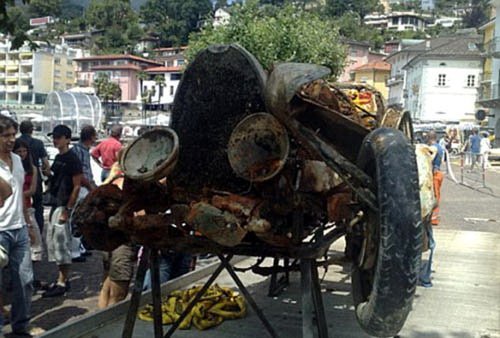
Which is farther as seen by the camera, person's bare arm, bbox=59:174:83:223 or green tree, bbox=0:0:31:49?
green tree, bbox=0:0:31:49

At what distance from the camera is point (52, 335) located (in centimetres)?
358

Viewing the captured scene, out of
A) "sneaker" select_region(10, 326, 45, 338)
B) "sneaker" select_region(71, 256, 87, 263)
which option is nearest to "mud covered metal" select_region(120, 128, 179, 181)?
"sneaker" select_region(10, 326, 45, 338)

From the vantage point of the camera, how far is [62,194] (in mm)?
7137

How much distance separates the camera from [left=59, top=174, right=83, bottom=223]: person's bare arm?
700cm

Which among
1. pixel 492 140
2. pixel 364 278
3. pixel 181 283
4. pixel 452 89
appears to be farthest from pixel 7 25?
pixel 452 89

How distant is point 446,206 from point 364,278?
48.1ft

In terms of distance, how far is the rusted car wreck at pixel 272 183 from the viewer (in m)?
2.64

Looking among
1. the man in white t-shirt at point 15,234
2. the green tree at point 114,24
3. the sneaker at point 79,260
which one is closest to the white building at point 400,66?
the green tree at point 114,24

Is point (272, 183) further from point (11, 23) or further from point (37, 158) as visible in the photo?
point (37, 158)

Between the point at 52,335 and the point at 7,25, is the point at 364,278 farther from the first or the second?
the point at 7,25

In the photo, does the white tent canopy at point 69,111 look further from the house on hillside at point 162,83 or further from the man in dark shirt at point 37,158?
the house on hillside at point 162,83

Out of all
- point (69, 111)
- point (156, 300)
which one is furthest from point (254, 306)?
point (69, 111)

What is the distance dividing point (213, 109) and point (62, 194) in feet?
12.8

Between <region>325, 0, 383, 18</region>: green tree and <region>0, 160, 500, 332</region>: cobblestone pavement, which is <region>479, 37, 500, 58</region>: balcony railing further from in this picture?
<region>325, 0, 383, 18</region>: green tree
